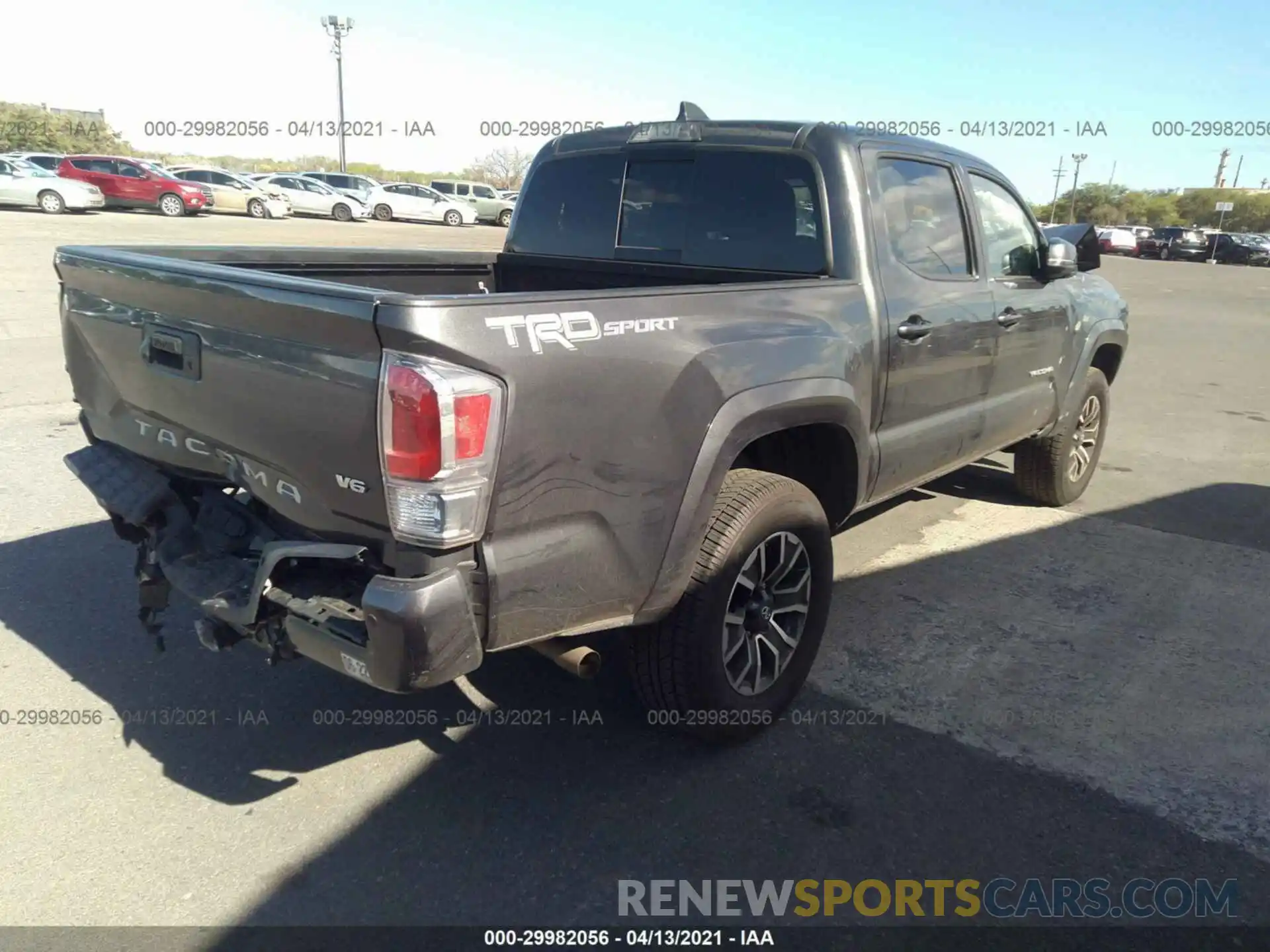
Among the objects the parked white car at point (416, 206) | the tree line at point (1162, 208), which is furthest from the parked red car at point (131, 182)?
the tree line at point (1162, 208)

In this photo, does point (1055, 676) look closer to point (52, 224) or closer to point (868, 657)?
point (868, 657)

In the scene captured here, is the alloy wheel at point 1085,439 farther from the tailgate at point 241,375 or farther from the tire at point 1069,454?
the tailgate at point 241,375

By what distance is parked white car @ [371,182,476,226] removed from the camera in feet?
117

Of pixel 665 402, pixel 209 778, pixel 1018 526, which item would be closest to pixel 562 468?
pixel 665 402

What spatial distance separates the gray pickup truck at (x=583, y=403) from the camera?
2.23m

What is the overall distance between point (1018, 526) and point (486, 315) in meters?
4.32

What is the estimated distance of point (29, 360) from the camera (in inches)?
347

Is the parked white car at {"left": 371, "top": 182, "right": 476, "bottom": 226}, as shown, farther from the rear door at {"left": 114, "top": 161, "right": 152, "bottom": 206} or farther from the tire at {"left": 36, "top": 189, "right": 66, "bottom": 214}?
the tire at {"left": 36, "top": 189, "right": 66, "bottom": 214}

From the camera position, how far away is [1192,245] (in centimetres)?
4194

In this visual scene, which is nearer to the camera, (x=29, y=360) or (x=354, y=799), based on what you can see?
(x=354, y=799)

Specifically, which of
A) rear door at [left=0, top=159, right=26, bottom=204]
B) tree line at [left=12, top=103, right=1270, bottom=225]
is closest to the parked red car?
rear door at [left=0, top=159, right=26, bottom=204]

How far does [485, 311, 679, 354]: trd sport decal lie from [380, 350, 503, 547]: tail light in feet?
0.44

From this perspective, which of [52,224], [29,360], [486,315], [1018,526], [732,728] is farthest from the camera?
[52,224]

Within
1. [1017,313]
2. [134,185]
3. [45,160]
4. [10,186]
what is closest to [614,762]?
[1017,313]
